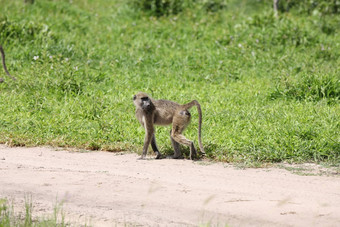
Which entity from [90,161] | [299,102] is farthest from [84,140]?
[299,102]

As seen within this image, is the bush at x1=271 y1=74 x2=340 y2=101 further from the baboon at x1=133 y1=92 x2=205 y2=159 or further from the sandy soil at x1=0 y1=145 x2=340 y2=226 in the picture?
the sandy soil at x1=0 y1=145 x2=340 y2=226

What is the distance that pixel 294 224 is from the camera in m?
4.97

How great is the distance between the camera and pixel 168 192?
18.9 feet

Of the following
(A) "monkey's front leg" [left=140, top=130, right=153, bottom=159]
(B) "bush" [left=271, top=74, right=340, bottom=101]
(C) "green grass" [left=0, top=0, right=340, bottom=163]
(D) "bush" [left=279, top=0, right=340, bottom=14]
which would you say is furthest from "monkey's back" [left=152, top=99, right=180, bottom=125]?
(D) "bush" [left=279, top=0, right=340, bottom=14]

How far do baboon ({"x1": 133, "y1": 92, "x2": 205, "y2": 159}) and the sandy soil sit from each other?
9.6 inches

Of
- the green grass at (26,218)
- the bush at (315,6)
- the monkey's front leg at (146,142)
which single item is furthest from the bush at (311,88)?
the bush at (315,6)

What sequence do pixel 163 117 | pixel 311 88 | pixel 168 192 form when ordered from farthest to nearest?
pixel 311 88, pixel 163 117, pixel 168 192

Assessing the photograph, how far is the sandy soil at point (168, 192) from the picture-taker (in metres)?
5.14

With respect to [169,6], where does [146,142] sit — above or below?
below

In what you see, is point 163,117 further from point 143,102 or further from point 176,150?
point 176,150

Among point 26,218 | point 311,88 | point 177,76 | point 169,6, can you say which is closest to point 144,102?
point 26,218

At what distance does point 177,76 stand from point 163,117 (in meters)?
4.09

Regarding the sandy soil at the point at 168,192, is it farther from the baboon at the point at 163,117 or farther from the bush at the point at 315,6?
the bush at the point at 315,6

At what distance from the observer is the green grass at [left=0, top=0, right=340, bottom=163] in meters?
8.09
